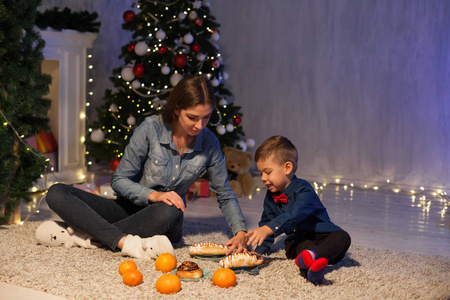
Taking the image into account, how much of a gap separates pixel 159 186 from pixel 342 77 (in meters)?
2.91

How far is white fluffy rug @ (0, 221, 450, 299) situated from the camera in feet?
6.81

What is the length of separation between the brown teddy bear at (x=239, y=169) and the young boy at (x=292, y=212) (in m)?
1.73

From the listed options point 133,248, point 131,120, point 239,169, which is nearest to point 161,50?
point 131,120

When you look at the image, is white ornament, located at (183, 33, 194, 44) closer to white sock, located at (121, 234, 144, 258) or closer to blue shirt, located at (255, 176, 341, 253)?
blue shirt, located at (255, 176, 341, 253)

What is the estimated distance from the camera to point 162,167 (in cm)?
260

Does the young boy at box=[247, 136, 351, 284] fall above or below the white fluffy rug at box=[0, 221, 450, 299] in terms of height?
above

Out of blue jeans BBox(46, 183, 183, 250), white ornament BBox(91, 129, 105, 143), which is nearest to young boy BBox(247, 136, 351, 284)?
blue jeans BBox(46, 183, 183, 250)

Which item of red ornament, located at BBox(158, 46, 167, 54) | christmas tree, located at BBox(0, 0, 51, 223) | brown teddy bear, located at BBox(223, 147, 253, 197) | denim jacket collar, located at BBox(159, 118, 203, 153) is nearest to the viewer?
denim jacket collar, located at BBox(159, 118, 203, 153)

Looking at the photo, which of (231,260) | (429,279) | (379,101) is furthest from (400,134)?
(231,260)

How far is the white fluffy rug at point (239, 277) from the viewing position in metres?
2.07

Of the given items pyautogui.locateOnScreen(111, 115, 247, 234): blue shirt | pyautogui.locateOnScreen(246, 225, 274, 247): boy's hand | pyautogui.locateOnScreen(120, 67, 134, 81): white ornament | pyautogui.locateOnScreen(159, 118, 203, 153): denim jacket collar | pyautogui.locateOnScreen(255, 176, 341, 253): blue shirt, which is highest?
pyautogui.locateOnScreen(120, 67, 134, 81): white ornament

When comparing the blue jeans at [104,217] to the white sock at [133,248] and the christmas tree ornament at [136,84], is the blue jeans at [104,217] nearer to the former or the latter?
the white sock at [133,248]

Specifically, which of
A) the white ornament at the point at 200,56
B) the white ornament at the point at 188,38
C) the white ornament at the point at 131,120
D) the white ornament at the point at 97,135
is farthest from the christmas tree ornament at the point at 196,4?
the white ornament at the point at 97,135

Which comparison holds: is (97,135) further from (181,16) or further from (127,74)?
(181,16)
